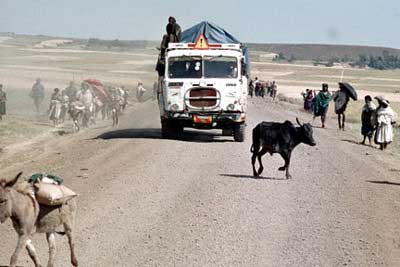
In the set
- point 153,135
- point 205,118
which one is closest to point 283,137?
point 205,118

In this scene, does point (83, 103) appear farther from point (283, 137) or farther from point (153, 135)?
point (283, 137)

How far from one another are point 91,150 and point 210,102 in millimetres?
3336

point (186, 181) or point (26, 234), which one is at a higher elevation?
point (26, 234)

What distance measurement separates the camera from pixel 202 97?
22.5m

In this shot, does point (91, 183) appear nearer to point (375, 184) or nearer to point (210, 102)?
point (375, 184)

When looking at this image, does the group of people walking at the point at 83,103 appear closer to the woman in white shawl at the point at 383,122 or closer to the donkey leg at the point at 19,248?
the woman in white shawl at the point at 383,122

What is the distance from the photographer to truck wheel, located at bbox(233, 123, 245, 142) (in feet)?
75.9

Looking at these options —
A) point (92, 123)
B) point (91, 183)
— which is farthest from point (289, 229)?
point (92, 123)

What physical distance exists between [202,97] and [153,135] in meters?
3.50

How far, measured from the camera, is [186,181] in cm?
1560

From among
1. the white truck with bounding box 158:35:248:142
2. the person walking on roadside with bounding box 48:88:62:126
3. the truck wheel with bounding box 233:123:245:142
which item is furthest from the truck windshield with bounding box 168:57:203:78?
the person walking on roadside with bounding box 48:88:62:126

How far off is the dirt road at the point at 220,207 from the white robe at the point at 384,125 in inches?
83.7

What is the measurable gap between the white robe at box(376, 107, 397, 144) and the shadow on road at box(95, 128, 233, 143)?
4303mm

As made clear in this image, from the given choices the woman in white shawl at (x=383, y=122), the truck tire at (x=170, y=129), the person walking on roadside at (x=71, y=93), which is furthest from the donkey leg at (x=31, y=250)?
the person walking on roadside at (x=71, y=93)
